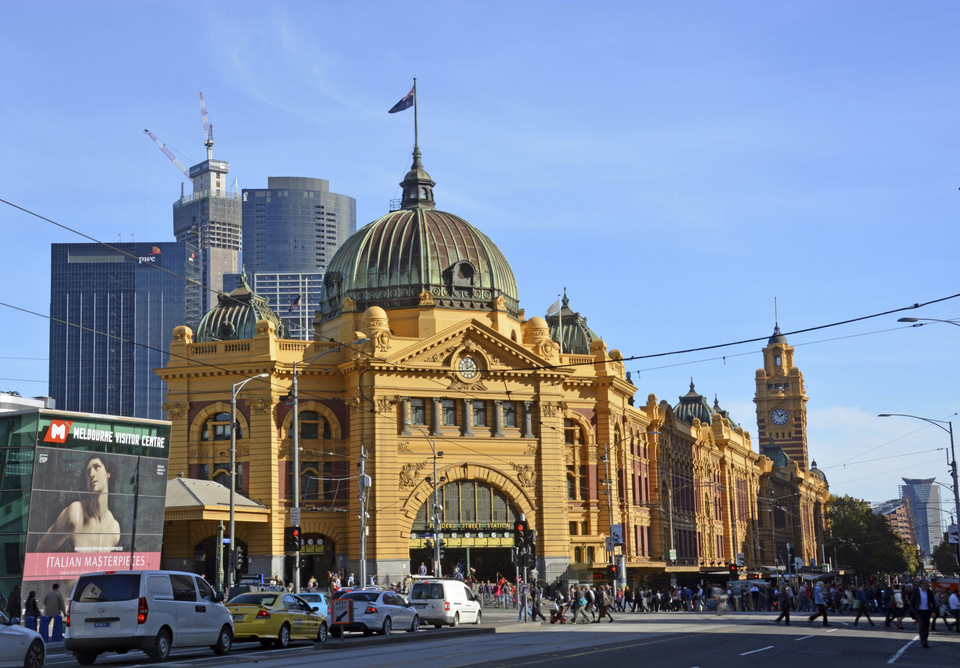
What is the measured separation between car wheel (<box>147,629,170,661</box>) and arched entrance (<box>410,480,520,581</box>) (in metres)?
44.2

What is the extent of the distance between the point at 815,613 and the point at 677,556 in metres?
53.1

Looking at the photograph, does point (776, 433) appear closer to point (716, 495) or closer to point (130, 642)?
point (716, 495)

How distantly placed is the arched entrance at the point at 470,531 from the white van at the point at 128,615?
43781mm

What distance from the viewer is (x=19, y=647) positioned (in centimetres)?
2414

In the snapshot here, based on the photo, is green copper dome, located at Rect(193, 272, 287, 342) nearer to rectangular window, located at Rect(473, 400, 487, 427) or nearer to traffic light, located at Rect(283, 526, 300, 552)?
rectangular window, located at Rect(473, 400, 487, 427)

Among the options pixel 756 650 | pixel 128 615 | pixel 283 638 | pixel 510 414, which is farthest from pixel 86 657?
pixel 510 414

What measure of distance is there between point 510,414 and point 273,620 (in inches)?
1729

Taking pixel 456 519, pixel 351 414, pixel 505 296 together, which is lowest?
pixel 456 519

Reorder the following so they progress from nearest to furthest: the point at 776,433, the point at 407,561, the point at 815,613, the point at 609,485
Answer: the point at 815,613, the point at 407,561, the point at 609,485, the point at 776,433

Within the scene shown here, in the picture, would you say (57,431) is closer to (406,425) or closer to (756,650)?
(756,650)

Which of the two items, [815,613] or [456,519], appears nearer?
[815,613]

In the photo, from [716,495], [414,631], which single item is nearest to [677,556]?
[716,495]

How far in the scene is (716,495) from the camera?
4673 inches

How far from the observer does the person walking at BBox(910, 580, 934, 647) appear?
34.2m
